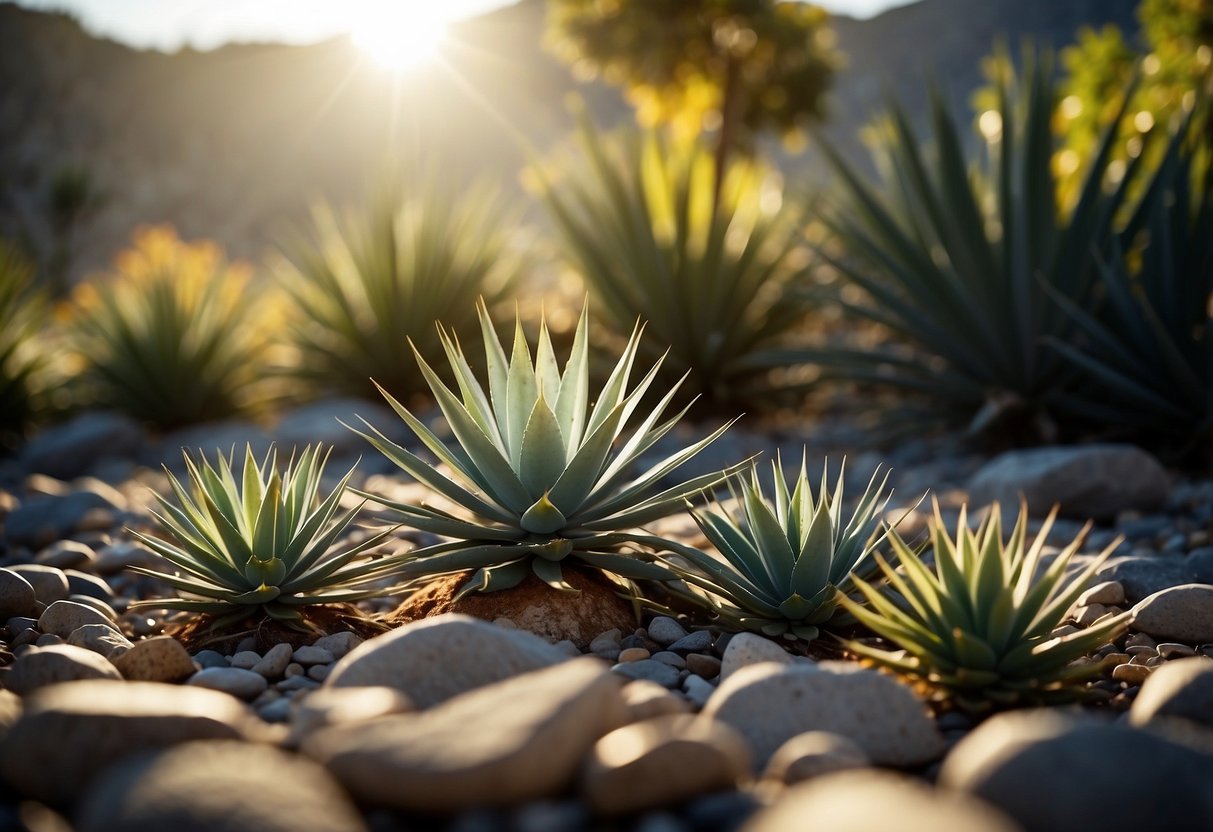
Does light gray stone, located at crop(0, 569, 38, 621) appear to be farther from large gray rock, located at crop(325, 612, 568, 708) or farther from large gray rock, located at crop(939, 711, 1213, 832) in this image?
large gray rock, located at crop(939, 711, 1213, 832)

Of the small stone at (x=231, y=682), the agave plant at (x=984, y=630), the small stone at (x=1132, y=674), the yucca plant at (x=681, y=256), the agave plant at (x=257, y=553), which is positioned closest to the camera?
the agave plant at (x=984, y=630)

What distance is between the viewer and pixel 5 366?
7336mm

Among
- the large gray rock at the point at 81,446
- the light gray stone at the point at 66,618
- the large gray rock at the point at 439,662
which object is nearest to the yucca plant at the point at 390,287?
the large gray rock at the point at 81,446

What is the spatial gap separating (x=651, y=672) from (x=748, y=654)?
0.25 metres

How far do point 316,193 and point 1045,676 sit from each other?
4172cm

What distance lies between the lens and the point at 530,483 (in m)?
2.87

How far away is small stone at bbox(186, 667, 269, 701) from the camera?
8.02 feet

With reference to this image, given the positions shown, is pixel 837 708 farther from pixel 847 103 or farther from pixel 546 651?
pixel 847 103

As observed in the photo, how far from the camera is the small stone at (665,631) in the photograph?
2.87 metres

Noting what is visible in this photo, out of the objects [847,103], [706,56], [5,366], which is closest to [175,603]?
[5,366]

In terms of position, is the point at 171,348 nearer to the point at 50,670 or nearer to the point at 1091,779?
the point at 50,670

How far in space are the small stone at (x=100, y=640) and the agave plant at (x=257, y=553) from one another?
0.13 meters

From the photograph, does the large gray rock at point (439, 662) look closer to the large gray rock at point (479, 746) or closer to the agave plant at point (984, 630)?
the large gray rock at point (479, 746)

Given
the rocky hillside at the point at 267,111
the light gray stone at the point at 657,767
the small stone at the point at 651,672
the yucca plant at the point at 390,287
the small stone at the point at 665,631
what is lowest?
the small stone at the point at 665,631
